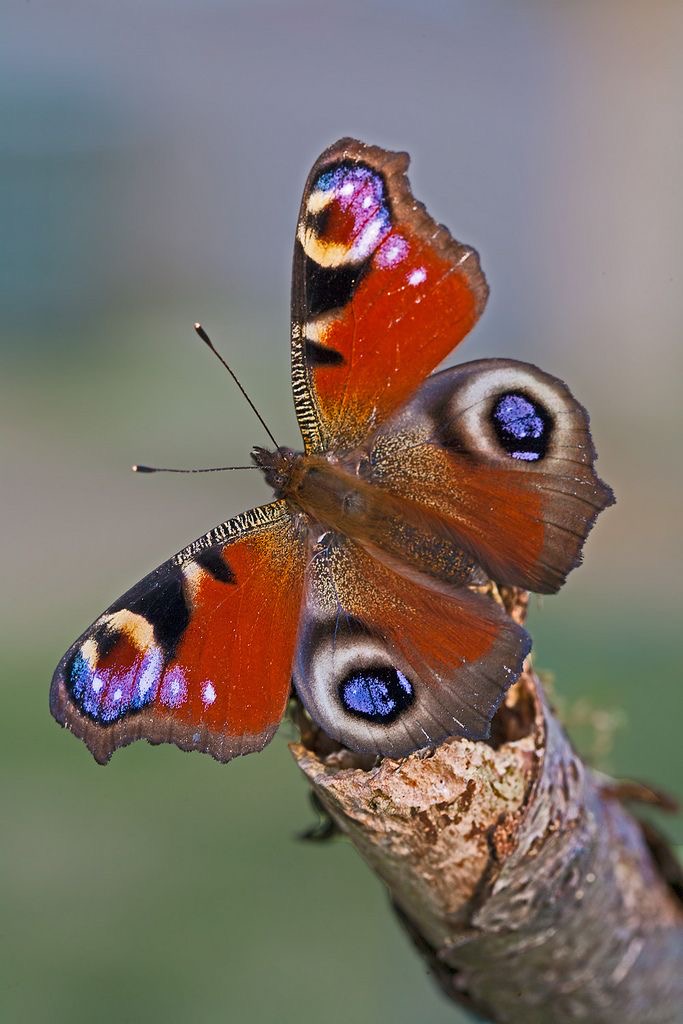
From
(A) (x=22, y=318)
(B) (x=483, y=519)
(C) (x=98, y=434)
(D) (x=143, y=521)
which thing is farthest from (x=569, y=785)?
(A) (x=22, y=318)

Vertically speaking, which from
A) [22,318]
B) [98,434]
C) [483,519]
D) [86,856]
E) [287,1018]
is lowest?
[287,1018]

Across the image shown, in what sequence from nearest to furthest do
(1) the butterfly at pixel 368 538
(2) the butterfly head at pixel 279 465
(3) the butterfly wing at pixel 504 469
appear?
(1) the butterfly at pixel 368 538 < (3) the butterfly wing at pixel 504 469 < (2) the butterfly head at pixel 279 465

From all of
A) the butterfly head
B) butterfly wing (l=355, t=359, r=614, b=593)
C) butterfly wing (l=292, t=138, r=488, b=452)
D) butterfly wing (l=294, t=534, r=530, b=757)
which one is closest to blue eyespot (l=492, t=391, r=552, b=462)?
butterfly wing (l=355, t=359, r=614, b=593)

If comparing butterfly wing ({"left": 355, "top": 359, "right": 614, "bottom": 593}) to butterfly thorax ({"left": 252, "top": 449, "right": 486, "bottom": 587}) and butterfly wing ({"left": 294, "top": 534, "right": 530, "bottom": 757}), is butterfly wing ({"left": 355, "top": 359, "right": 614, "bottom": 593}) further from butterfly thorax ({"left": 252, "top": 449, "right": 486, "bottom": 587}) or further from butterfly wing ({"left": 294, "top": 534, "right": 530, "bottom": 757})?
butterfly wing ({"left": 294, "top": 534, "right": 530, "bottom": 757})

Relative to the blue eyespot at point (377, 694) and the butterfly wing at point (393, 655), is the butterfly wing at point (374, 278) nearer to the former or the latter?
the butterfly wing at point (393, 655)

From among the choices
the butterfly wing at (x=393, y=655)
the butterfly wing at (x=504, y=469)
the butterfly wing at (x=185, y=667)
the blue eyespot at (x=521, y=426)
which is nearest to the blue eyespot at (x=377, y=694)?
the butterfly wing at (x=393, y=655)

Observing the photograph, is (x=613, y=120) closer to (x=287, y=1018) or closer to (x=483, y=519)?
(x=287, y=1018)

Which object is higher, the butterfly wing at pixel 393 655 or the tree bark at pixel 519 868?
the butterfly wing at pixel 393 655

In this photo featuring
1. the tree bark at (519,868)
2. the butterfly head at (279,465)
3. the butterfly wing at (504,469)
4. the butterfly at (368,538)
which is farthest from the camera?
the butterfly head at (279,465)

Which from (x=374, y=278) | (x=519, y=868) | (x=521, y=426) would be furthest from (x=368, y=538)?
(x=519, y=868)
